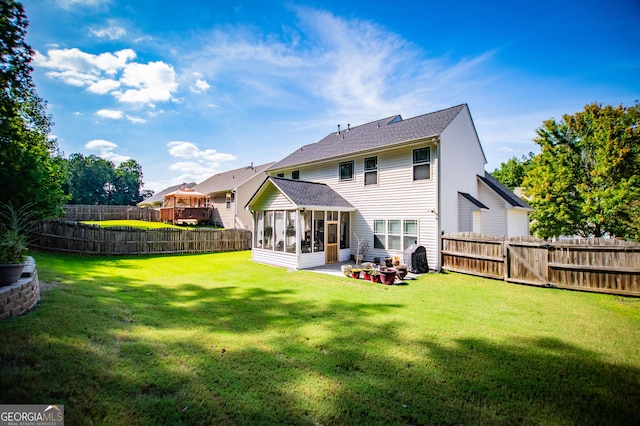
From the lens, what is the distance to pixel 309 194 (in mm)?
14328

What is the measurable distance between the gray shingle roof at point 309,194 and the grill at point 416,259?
4407 mm

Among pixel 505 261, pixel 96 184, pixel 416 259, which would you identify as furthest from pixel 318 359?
pixel 96 184

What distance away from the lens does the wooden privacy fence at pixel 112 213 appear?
31.9 metres

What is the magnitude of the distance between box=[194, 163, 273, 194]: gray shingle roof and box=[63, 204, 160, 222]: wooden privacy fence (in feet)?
24.0

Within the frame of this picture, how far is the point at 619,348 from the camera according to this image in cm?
491

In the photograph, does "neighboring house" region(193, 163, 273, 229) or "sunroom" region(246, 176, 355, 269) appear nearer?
"sunroom" region(246, 176, 355, 269)

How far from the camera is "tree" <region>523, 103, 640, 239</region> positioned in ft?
45.5

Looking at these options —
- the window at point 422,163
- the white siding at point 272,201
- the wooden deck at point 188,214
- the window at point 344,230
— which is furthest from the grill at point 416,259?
the wooden deck at point 188,214

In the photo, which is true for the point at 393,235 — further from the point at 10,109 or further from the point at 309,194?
the point at 10,109

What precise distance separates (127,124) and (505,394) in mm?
22474

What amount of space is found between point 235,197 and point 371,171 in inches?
595

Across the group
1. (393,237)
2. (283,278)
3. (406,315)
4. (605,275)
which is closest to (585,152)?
(605,275)

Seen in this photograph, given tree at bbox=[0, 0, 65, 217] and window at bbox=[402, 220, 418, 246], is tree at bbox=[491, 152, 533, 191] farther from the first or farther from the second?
tree at bbox=[0, 0, 65, 217]

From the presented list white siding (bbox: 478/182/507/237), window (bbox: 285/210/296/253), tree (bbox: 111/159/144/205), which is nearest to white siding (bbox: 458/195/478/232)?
white siding (bbox: 478/182/507/237)
